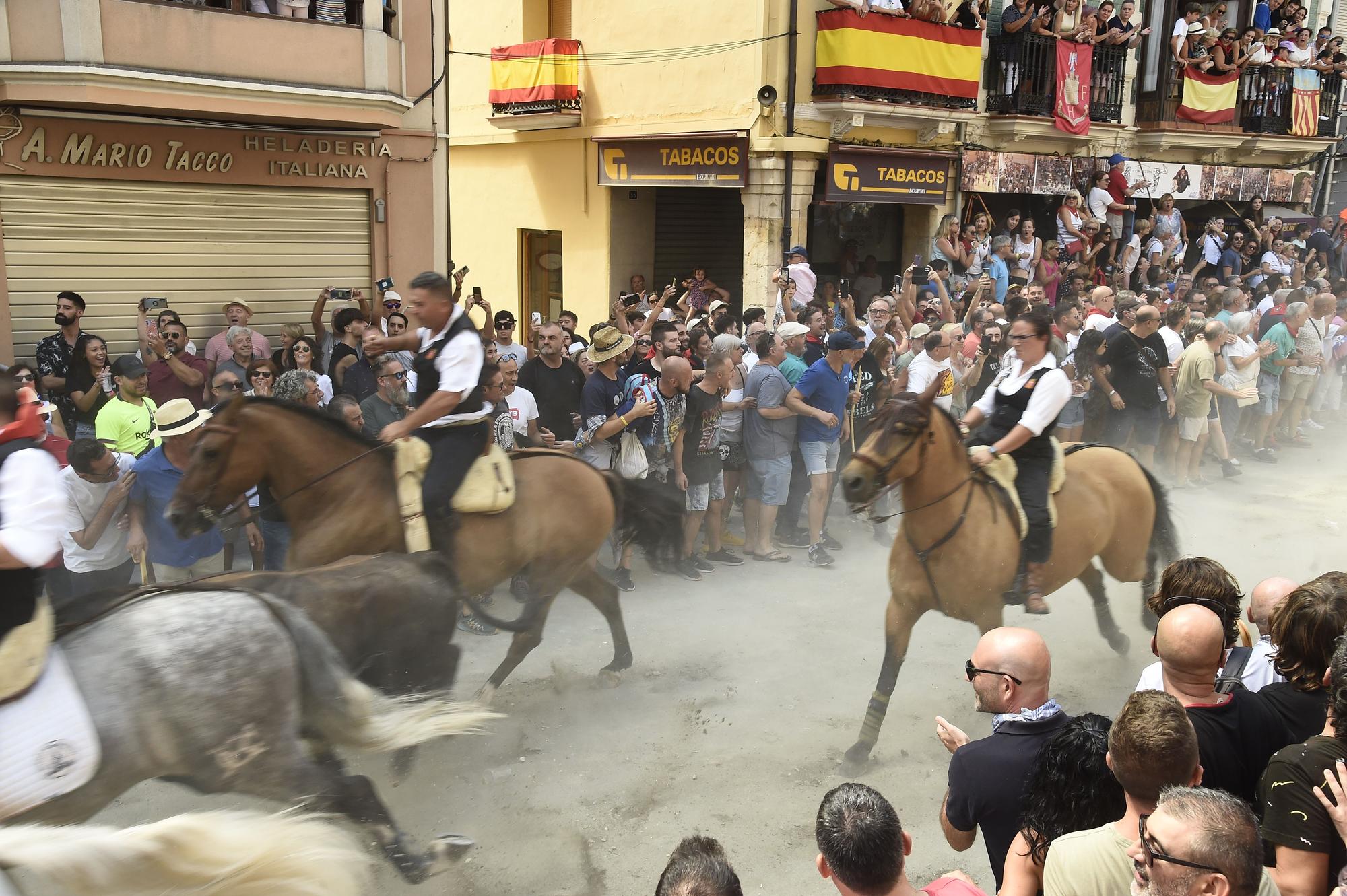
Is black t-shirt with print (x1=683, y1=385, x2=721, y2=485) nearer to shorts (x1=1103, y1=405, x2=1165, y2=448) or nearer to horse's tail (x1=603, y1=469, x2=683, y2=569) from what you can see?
horse's tail (x1=603, y1=469, x2=683, y2=569)

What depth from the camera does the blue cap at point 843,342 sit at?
8430mm

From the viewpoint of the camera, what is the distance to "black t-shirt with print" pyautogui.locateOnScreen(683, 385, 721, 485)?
8.34 metres

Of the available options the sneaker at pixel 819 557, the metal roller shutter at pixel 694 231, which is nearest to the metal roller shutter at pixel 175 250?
the sneaker at pixel 819 557

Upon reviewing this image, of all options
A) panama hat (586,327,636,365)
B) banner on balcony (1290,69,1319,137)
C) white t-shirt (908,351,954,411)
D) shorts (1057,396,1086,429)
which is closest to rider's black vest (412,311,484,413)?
panama hat (586,327,636,365)

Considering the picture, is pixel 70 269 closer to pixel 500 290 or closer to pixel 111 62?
pixel 111 62

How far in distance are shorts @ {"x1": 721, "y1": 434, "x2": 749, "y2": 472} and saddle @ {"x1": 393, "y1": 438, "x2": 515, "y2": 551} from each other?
10.0 ft

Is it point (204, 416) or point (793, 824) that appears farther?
point (204, 416)

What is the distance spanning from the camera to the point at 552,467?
6223mm

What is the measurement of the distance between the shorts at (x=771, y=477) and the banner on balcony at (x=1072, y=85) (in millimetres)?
11045

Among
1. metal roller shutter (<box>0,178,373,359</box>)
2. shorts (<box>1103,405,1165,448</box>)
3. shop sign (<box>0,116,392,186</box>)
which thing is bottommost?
shorts (<box>1103,405,1165,448</box>)

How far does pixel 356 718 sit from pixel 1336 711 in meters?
3.26

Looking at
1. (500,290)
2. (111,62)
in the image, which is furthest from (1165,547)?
(500,290)

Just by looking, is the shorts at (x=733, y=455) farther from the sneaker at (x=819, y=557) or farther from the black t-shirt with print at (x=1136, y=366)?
the black t-shirt with print at (x=1136, y=366)

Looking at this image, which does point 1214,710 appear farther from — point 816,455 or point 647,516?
point 816,455
